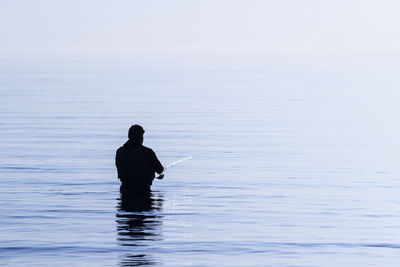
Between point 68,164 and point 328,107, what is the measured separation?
3394 cm

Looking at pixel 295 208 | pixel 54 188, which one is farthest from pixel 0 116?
pixel 295 208

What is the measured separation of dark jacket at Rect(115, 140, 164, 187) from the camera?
62.0ft

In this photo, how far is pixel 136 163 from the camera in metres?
19.0

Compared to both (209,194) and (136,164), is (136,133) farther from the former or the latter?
(209,194)

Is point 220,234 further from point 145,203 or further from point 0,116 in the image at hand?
point 0,116

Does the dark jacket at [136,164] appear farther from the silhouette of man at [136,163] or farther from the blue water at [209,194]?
the blue water at [209,194]

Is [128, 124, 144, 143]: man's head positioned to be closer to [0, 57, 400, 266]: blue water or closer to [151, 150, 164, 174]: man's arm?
[151, 150, 164, 174]: man's arm

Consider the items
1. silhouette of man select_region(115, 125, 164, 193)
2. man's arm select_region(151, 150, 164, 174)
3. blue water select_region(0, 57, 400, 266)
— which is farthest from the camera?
man's arm select_region(151, 150, 164, 174)

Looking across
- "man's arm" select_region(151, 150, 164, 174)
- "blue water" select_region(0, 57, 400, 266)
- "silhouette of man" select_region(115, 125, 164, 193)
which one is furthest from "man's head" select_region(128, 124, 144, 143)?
"blue water" select_region(0, 57, 400, 266)

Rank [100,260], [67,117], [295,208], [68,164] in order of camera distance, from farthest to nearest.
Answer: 1. [67,117]
2. [68,164]
3. [295,208]
4. [100,260]

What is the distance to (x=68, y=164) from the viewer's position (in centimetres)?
2845

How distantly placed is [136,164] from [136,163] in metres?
0.02

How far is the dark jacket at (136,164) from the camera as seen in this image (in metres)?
18.9

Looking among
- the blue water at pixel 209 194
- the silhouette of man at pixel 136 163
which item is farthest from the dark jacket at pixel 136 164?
the blue water at pixel 209 194
